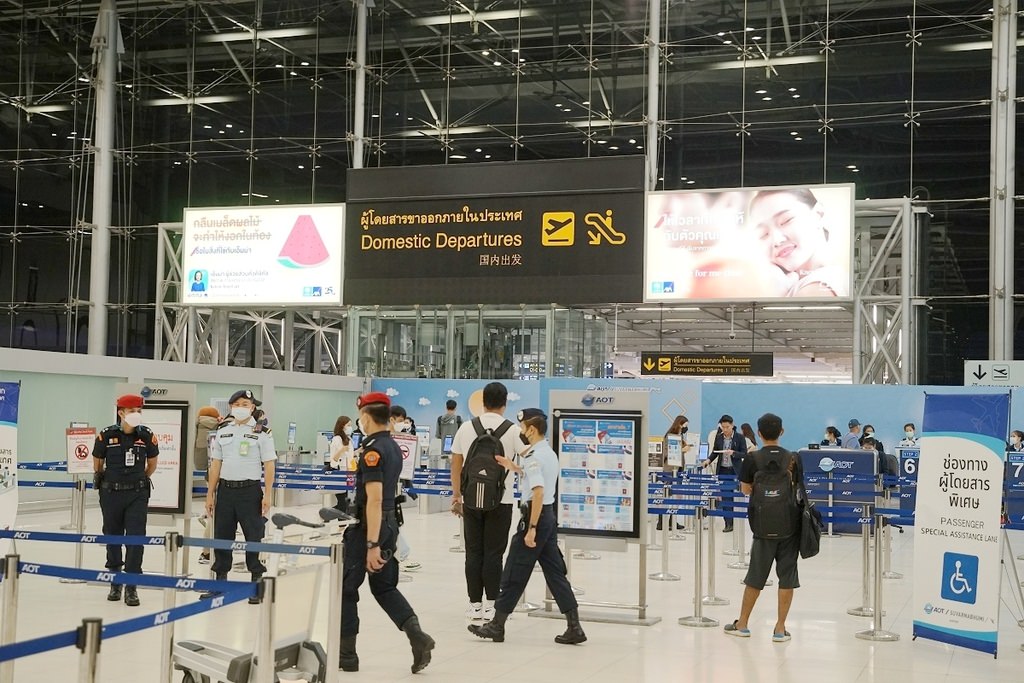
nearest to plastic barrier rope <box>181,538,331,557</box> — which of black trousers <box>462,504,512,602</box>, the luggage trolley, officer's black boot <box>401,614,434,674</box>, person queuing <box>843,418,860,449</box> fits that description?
the luggage trolley

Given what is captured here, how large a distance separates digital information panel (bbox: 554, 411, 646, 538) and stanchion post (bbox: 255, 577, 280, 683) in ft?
A: 14.0

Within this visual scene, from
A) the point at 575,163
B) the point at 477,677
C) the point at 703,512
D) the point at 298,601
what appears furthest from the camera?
the point at 575,163

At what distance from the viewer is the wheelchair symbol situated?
7.89 meters

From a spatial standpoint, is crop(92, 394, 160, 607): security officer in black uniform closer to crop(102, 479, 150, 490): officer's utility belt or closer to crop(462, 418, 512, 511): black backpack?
crop(102, 479, 150, 490): officer's utility belt

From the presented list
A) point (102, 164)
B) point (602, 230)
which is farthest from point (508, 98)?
point (102, 164)

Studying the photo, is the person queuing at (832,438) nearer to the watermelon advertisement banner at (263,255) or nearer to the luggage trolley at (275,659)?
the watermelon advertisement banner at (263,255)

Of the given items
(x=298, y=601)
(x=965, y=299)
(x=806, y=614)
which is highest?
(x=965, y=299)

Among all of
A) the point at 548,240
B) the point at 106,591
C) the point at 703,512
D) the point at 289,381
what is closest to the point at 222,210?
the point at 289,381

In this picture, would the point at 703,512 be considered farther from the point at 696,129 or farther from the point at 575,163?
the point at 696,129

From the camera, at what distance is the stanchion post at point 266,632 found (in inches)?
199

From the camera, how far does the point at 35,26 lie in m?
28.1

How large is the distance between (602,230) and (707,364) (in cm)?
521

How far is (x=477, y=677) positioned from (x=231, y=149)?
22124mm

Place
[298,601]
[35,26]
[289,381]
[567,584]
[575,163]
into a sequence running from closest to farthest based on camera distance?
1. [298,601]
2. [567,584]
3. [575,163]
4. [289,381]
5. [35,26]
